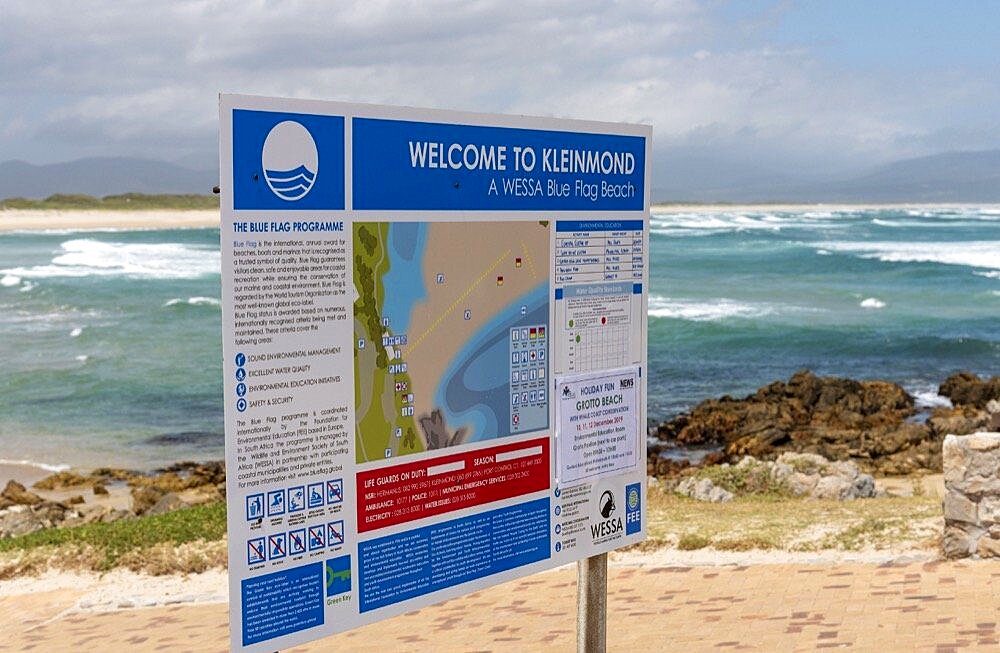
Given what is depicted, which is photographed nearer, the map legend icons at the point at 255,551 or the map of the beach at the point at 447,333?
the map legend icons at the point at 255,551

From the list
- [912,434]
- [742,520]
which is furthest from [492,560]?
[912,434]

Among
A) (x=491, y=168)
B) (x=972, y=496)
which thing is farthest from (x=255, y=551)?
(x=972, y=496)

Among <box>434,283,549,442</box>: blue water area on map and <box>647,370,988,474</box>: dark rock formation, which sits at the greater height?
<box>434,283,549,442</box>: blue water area on map

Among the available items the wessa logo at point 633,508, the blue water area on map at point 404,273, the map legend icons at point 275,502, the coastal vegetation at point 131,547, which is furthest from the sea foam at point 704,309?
the map legend icons at point 275,502

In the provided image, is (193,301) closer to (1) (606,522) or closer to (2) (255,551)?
(1) (606,522)

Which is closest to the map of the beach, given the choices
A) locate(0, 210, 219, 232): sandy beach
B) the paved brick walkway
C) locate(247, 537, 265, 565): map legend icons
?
locate(247, 537, 265, 565): map legend icons

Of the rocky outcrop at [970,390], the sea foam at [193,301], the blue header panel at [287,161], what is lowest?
the rocky outcrop at [970,390]

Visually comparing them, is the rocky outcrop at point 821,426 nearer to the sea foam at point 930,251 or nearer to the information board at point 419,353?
the information board at point 419,353

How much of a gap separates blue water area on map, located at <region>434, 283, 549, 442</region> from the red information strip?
0.10 m

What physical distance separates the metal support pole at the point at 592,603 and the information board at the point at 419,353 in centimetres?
16

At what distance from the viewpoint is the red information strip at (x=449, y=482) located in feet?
15.5

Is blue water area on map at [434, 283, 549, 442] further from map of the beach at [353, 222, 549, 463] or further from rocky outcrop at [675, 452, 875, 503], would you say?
rocky outcrop at [675, 452, 875, 503]

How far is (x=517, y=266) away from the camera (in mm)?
5148

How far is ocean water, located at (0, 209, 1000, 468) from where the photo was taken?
23.5 m
